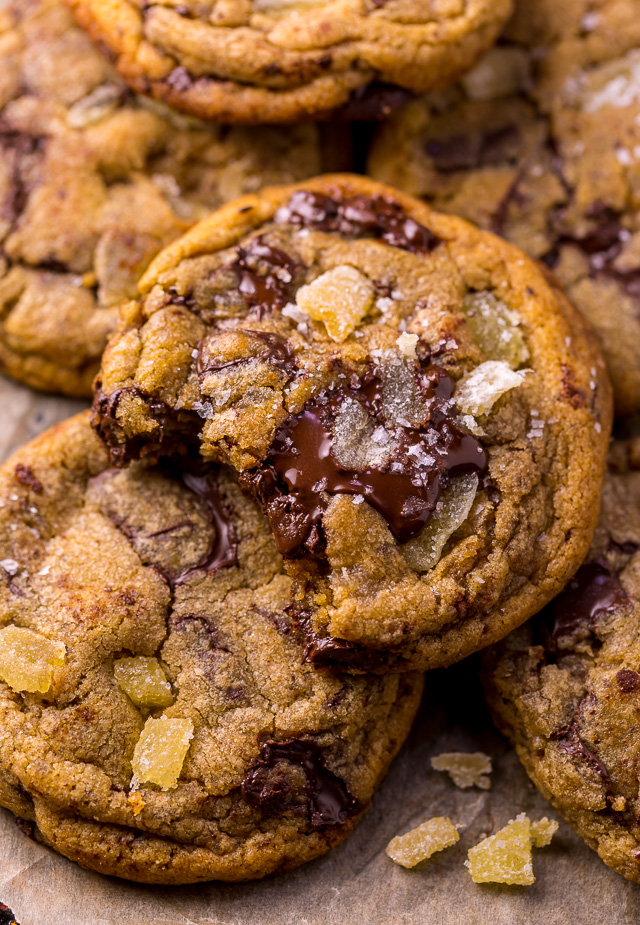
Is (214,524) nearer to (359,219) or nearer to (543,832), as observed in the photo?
(359,219)

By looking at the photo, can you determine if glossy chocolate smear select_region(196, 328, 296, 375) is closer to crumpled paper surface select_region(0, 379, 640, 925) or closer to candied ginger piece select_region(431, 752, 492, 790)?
crumpled paper surface select_region(0, 379, 640, 925)

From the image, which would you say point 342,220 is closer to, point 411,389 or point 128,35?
point 411,389

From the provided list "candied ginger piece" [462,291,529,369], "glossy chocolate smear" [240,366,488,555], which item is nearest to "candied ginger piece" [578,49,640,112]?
"candied ginger piece" [462,291,529,369]

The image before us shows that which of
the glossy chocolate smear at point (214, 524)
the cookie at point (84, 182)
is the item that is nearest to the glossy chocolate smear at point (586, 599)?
the glossy chocolate smear at point (214, 524)

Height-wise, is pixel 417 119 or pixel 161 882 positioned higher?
pixel 417 119

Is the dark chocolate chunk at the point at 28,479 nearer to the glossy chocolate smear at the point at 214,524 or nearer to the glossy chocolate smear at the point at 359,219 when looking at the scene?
the glossy chocolate smear at the point at 214,524

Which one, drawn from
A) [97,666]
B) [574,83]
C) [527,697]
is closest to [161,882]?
[97,666]

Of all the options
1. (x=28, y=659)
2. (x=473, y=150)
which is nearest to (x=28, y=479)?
(x=28, y=659)
